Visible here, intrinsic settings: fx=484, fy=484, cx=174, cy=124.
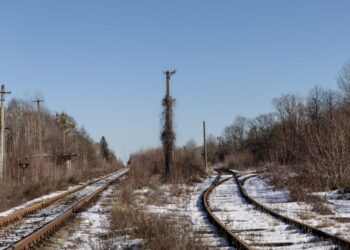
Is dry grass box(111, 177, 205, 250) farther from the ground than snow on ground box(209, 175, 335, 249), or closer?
farther from the ground

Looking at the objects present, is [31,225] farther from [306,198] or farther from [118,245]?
[306,198]

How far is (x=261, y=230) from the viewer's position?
10.2m

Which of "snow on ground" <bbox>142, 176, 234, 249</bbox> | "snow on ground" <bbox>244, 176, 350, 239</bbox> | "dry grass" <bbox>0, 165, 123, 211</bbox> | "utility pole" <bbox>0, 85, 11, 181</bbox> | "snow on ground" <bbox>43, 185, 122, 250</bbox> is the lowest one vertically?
"snow on ground" <bbox>43, 185, 122, 250</bbox>

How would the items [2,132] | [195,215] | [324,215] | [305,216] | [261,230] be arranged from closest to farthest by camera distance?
[261,230]
[305,216]
[324,215]
[195,215]
[2,132]

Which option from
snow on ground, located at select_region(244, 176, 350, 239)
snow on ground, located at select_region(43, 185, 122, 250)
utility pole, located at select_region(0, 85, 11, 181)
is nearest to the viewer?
snow on ground, located at select_region(43, 185, 122, 250)

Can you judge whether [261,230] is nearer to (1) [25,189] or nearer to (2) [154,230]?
(2) [154,230]

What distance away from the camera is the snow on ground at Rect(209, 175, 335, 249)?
27.5 ft

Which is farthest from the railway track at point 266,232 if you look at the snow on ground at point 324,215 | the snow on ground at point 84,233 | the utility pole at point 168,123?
the utility pole at point 168,123

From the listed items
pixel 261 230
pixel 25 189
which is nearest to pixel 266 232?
pixel 261 230

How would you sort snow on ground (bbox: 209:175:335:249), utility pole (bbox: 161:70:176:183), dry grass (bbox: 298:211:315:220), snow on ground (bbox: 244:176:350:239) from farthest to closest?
utility pole (bbox: 161:70:176:183) < dry grass (bbox: 298:211:315:220) < snow on ground (bbox: 244:176:350:239) < snow on ground (bbox: 209:175:335:249)

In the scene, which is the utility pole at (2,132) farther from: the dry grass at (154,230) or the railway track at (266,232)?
the railway track at (266,232)

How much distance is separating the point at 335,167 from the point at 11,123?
2489 inches

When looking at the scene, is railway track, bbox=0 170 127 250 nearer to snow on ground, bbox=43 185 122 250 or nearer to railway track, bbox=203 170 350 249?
snow on ground, bbox=43 185 122 250

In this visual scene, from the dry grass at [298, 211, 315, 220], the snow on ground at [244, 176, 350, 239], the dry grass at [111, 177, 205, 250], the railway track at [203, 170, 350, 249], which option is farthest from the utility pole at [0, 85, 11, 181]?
the dry grass at [298, 211, 315, 220]
